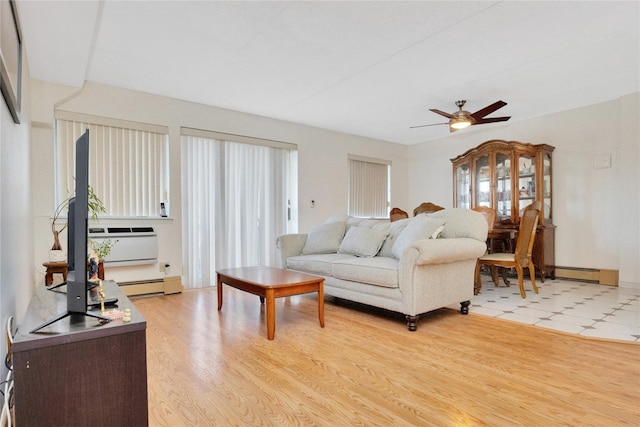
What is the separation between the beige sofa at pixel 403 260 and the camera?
282 cm

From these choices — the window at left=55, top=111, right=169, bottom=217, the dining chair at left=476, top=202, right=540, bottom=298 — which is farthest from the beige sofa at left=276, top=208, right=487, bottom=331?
the window at left=55, top=111, right=169, bottom=217

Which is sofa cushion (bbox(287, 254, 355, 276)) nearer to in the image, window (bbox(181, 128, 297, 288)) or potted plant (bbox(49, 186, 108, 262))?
window (bbox(181, 128, 297, 288))

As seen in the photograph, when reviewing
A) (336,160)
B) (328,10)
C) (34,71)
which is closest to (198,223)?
(34,71)

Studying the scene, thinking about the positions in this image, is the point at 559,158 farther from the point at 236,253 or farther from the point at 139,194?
the point at 139,194

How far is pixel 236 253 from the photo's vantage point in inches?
192

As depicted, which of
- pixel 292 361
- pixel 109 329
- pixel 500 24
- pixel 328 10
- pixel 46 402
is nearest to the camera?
pixel 46 402

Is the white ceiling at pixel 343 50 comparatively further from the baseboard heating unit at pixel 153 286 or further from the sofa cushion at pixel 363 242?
the baseboard heating unit at pixel 153 286

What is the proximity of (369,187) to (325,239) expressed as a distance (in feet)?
8.74

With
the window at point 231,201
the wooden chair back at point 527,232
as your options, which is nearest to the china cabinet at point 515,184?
the wooden chair back at point 527,232

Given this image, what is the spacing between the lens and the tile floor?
2.79 m

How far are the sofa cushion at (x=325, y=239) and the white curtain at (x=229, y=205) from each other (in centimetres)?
111

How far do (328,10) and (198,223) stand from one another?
10.1 feet

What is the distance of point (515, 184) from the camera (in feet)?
17.0

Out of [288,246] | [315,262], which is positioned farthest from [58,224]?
[315,262]
